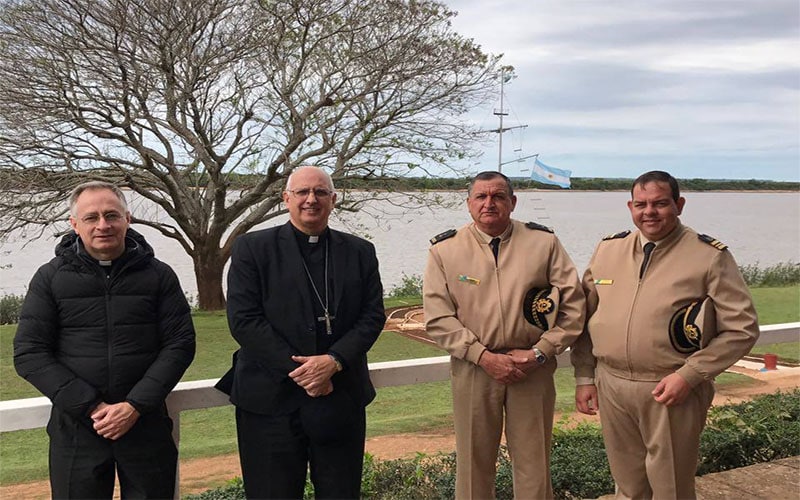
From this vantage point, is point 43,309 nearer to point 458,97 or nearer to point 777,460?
point 777,460

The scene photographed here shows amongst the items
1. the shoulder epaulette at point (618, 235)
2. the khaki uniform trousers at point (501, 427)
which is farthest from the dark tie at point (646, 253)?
the khaki uniform trousers at point (501, 427)

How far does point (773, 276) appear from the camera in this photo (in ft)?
74.2

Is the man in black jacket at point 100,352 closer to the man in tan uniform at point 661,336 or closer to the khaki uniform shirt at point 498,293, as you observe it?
the khaki uniform shirt at point 498,293

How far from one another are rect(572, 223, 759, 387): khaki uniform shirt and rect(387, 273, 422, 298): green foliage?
16816mm

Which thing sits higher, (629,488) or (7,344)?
(629,488)

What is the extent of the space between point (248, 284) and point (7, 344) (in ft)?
38.8

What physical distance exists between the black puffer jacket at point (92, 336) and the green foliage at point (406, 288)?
1705cm

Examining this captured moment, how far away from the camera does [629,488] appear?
269cm

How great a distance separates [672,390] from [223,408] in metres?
6.50

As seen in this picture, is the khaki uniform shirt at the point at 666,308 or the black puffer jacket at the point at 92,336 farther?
the khaki uniform shirt at the point at 666,308

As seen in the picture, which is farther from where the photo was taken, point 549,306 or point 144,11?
point 144,11

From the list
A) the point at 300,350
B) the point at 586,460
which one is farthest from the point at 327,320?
the point at 586,460

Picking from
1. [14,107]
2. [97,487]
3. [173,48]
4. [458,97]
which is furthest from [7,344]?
[97,487]

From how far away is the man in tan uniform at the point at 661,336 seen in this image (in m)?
2.49
